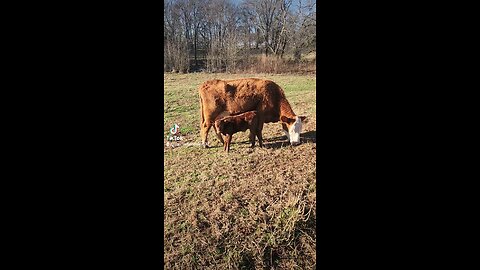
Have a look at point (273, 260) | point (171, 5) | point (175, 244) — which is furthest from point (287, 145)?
point (171, 5)

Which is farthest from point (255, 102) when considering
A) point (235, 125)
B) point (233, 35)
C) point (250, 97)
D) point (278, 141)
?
point (233, 35)

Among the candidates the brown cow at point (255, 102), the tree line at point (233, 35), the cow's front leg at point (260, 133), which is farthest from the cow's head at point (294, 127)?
the tree line at point (233, 35)

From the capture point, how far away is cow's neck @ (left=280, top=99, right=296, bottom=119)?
2.50 meters

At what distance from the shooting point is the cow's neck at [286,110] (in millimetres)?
2500

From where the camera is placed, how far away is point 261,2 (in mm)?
2529

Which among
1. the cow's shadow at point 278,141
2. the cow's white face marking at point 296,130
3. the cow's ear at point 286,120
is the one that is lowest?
the cow's shadow at point 278,141

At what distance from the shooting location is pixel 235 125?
2.51 m

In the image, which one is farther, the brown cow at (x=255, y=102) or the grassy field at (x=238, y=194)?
the brown cow at (x=255, y=102)

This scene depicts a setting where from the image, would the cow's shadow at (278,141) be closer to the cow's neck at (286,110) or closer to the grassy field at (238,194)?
the grassy field at (238,194)

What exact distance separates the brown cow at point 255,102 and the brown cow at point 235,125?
3cm

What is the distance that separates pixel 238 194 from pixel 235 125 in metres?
0.49

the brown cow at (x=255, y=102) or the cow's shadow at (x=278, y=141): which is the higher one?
the brown cow at (x=255, y=102)

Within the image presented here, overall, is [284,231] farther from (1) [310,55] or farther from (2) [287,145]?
(1) [310,55]

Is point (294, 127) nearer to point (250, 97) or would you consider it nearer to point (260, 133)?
point (260, 133)
